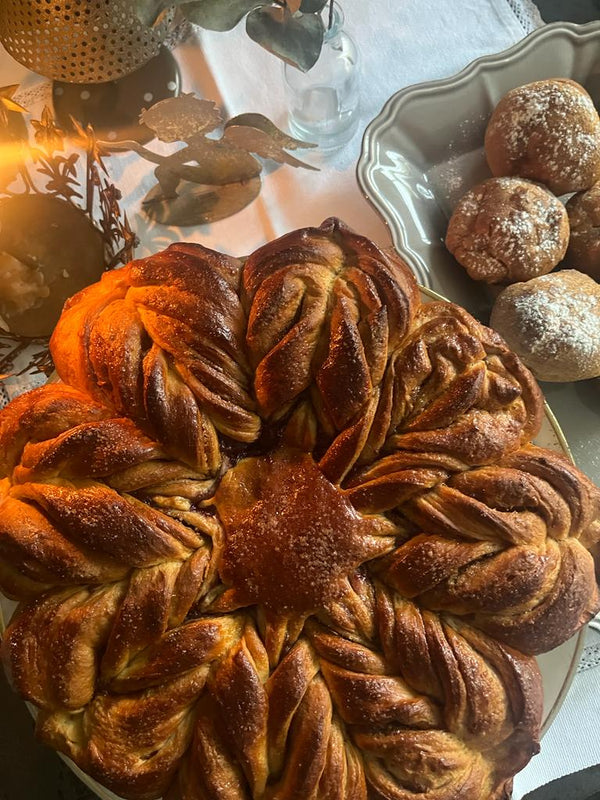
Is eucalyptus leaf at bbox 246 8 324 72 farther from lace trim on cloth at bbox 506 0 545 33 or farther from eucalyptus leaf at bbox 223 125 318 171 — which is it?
lace trim on cloth at bbox 506 0 545 33

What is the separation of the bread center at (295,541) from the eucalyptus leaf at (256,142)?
681mm

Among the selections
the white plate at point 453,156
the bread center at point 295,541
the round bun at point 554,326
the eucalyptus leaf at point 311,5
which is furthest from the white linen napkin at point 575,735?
the eucalyptus leaf at point 311,5

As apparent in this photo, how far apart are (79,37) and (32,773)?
1367 mm

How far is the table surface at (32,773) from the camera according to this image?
1270 mm

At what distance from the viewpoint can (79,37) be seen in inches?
49.7

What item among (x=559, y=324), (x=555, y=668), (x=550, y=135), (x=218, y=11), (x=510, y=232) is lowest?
(x=555, y=668)

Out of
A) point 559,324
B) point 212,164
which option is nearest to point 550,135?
point 559,324

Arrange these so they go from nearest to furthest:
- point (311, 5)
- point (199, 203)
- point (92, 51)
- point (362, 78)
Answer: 1. point (311, 5)
2. point (92, 51)
3. point (199, 203)
4. point (362, 78)

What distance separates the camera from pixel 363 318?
86cm

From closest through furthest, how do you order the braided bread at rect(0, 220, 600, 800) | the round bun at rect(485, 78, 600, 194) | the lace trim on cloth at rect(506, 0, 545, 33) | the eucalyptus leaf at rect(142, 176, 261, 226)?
the braided bread at rect(0, 220, 600, 800) → the round bun at rect(485, 78, 600, 194) → the eucalyptus leaf at rect(142, 176, 261, 226) → the lace trim on cloth at rect(506, 0, 545, 33)

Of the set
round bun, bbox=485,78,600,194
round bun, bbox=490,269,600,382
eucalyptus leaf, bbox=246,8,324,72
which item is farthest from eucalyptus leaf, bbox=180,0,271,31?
round bun, bbox=490,269,600,382

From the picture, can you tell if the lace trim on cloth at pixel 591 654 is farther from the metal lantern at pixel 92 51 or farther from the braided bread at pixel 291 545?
the metal lantern at pixel 92 51

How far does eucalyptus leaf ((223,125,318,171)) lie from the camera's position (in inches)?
49.7

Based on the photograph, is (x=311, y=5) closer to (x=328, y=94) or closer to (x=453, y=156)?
(x=328, y=94)
